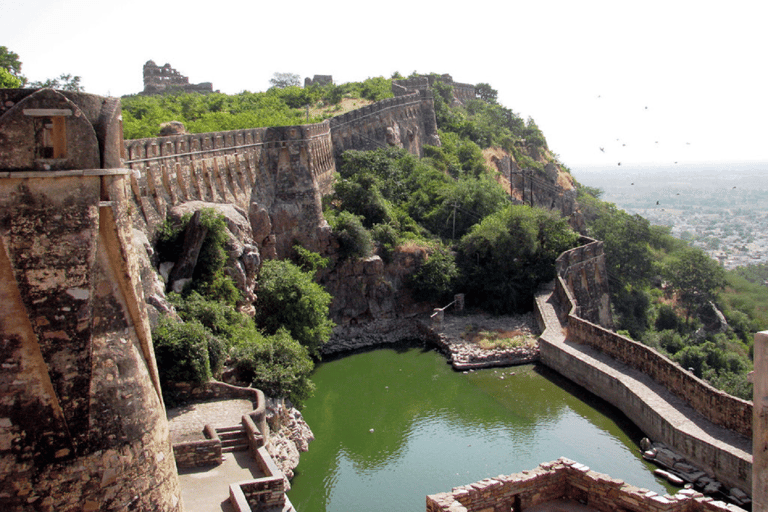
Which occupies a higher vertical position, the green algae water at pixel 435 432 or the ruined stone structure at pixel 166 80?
the ruined stone structure at pixel 166 80

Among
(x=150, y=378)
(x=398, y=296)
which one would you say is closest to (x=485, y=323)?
(x=398, y=296)

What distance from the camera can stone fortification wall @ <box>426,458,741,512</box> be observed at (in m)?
10.3

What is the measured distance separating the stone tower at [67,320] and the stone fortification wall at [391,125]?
2943cm

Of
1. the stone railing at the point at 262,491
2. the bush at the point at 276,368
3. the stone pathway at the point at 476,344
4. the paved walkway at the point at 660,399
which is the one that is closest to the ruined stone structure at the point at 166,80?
the stone pathway at the point at 476,344

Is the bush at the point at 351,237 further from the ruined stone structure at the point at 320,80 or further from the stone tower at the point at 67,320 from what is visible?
the ruined stone structure at the point at 320,80

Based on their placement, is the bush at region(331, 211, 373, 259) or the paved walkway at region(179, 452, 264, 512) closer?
the paved walkway at region(179, 452, 264, 512)

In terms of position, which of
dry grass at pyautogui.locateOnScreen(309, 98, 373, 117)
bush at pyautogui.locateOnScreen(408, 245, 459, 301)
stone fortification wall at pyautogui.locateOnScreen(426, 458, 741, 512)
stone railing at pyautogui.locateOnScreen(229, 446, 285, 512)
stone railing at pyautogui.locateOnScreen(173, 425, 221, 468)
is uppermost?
dry grass at pyautogui.locateOnScreen(309, 98, 373, 117)

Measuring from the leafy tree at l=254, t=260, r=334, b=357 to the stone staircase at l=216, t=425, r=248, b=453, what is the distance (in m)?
7.92

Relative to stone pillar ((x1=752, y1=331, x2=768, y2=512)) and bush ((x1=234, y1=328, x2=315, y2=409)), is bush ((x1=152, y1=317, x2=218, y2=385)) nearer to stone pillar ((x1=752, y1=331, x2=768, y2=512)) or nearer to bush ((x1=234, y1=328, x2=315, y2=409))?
bush ((x1=234, y1=328, x2=315, y2=409))

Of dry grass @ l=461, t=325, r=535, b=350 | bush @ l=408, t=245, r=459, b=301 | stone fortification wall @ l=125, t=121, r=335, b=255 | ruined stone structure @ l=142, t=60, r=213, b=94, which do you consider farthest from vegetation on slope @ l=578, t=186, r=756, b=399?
ruined stone structure @ l=142, t=60, r=213, b=94

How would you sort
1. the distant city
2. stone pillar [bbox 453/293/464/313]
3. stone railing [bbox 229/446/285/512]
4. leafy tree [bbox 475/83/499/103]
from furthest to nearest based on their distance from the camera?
the distant city → leafy tree [bbox 475/83/499/103] → stone pillar [bbox 453/293/464/313] → stone railing [bbox 229/446/285/512]

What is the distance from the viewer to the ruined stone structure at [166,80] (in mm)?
59950

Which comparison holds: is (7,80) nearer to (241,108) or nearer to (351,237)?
(351,237)

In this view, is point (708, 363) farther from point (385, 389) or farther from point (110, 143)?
point (110, 143)
